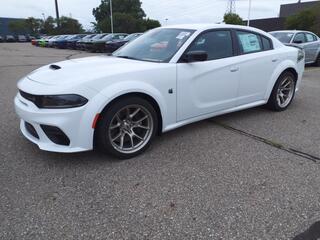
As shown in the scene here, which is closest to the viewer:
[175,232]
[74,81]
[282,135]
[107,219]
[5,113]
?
[175,232]

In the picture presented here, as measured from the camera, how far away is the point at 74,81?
2.93 meters

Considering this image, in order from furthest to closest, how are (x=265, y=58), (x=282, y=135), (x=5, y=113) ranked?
(x=5, y=113), (x=265, y=58), (x=282, y=135)

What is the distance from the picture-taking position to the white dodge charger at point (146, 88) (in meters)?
2.91

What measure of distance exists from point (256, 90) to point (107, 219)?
3.30m

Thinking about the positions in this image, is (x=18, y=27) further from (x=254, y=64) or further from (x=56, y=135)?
(x=56, y=135)

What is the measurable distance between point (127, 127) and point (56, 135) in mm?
790

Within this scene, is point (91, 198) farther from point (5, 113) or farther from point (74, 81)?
point (5, 113)

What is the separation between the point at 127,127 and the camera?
3.34 meters

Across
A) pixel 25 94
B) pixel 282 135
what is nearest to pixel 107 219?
pixel 25 94

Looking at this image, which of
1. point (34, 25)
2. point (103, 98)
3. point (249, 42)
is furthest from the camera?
point (34, 25)

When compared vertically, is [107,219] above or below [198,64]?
below

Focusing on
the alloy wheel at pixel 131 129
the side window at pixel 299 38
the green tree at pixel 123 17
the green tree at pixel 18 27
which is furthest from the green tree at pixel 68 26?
the alloy wheel at pixel 131 129

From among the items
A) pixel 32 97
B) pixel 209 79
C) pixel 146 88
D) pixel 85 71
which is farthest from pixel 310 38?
pixel 32 97

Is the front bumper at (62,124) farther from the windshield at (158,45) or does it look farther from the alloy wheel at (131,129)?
the windshield at (158,45)
